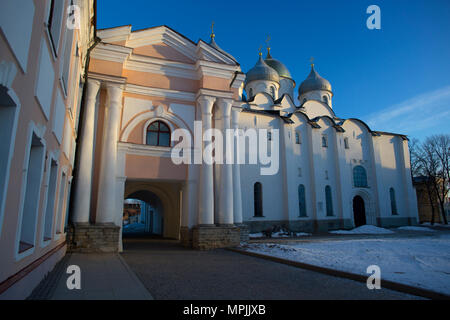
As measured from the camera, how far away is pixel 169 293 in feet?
17.8

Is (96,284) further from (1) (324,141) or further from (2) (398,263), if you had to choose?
(1) (324,141)

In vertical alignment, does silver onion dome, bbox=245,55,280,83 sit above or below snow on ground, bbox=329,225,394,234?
above

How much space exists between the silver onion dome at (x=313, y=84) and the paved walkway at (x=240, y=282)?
2726 centimetres

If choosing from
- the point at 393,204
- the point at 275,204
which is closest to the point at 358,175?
the point at 393,204

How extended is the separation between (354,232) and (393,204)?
8.14 m

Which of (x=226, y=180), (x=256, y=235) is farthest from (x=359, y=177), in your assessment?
(x=226, y=180)

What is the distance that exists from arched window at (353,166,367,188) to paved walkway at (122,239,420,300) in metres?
20.7

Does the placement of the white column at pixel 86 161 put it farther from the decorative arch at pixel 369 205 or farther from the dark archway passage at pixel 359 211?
the dark archway passage at pixel 359 211

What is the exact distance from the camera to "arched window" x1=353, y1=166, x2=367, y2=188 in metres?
27.2

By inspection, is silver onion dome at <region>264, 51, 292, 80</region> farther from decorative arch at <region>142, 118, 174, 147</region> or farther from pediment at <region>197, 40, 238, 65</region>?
decorative arch at <region>142, 118, 174, 147</region>

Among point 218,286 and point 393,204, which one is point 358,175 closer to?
point 393,204

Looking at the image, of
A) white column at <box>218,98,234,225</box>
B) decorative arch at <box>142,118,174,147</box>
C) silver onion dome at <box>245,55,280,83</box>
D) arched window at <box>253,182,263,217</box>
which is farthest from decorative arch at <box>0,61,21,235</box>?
silver onion dome at <box>245,55,280,83</box>

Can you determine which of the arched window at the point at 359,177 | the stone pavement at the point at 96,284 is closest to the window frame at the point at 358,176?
the arched window at the point at 359,177

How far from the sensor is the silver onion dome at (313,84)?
32875mm
